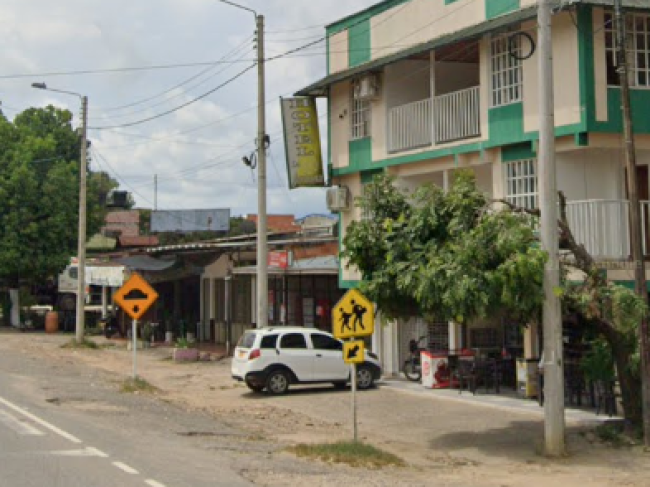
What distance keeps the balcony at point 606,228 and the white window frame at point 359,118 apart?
8.28 meters

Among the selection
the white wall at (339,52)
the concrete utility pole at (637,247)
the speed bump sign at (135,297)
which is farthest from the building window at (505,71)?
the speed bump sign at (135,297)

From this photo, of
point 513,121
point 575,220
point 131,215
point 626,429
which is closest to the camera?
point 626,429

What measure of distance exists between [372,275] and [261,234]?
9.13m

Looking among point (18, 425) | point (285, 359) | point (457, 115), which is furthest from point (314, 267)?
point (18, 425)

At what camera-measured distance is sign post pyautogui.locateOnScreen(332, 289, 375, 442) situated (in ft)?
46.4

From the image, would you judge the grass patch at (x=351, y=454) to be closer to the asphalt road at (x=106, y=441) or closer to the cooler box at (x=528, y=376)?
the asphalt road at (x=106, y=441)

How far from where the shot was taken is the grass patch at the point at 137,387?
74.7 ft

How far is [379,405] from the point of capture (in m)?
20.3

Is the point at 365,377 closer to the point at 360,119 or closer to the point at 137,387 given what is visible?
the point at 137,387

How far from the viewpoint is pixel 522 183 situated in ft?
64.5

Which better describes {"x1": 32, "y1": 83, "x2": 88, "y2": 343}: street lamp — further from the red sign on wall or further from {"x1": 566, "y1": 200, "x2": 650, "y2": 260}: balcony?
{"x1": 566, "y1": 200, "x2": 650, "y2": 260}: balcony

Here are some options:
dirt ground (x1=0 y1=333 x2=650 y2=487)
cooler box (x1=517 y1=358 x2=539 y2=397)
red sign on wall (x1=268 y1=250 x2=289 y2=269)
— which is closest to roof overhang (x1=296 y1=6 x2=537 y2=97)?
red sign on wall (x1=268 y1=250 x2=289 y2=269)

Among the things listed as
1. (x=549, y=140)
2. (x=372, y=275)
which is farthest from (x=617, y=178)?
(x=372, y=275)

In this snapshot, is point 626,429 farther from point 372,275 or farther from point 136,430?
point 136,430
